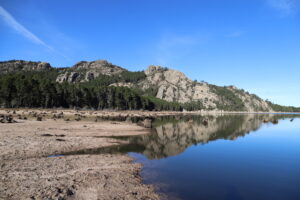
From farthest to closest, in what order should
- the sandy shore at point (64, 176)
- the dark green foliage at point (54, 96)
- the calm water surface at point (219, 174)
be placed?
the dark green foliage at point (54, 96) < the calm water surface at point (219, 174) < the sandy shore at point (64, 176)

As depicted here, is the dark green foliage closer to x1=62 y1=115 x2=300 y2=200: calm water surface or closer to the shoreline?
the shoreline

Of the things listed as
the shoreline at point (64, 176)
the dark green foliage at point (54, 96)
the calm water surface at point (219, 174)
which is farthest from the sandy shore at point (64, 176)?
the dark green foliage at point (54, 96)

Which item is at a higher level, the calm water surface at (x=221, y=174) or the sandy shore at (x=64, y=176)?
the sandy shore at (x=64, y=176)

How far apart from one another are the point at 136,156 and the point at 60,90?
116m

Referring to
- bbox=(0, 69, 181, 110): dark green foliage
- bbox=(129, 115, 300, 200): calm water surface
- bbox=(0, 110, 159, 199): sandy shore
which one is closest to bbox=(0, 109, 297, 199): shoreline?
bbox=(0, 110, 159, 199): sandy shore

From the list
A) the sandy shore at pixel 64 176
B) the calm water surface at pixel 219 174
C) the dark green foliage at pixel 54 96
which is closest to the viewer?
the sandy shore at pixel 64 176

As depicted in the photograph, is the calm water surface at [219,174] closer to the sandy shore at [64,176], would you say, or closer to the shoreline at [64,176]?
the shoreline at [64,176]

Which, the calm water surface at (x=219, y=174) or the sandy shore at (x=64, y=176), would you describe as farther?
the calm water surface at (x=219, y=174)

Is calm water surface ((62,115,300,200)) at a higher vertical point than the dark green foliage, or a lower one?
lower

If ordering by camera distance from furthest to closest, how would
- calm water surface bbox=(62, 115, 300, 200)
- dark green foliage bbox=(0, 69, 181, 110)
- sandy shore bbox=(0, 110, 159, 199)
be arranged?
dark green foliage bbox=(0, 69, 181, 110)
calm water surface bbox=(62, 115, 300, 200)
sandy shore bbox=(0, 110, 159, 199)

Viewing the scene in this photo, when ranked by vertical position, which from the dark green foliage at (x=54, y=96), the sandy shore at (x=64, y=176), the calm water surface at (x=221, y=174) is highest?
the dark green foliage at (x=54, y=96)

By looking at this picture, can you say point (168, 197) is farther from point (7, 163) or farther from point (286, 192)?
point (7, 163)

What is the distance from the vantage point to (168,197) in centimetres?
1275

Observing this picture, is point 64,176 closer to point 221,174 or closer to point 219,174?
point 219,174
